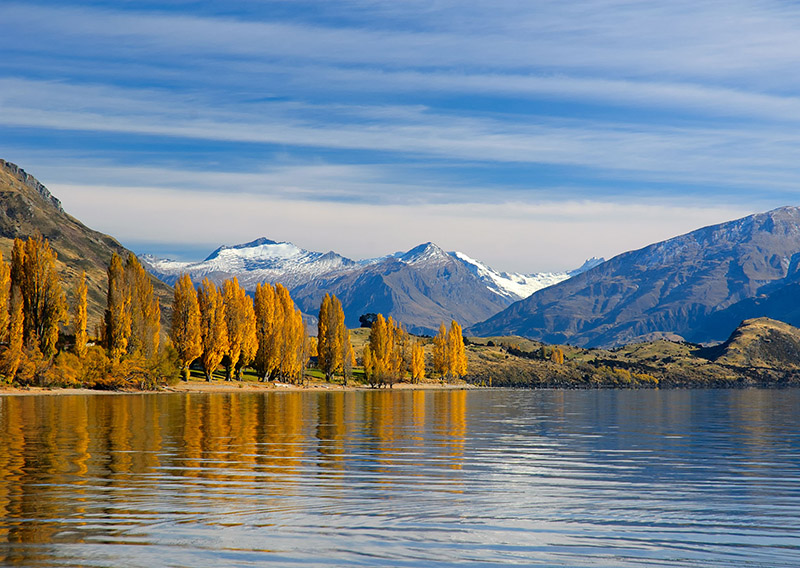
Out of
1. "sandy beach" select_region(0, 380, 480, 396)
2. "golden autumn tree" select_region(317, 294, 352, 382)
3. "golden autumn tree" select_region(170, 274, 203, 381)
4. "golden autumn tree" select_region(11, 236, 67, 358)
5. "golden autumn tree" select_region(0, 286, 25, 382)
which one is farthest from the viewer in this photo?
"golden autumn tree" select_region(317, 294, 352, 382)

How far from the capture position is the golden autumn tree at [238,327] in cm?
14062

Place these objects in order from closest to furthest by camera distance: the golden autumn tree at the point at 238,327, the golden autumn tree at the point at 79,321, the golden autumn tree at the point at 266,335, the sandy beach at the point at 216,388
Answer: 1. the sandy beach at the point at 216,388
2. the golden autumn tree at the point at 79,321
3. the golden autumn tree at the point at 238,327
4. the golden autumn tree at the point at 266,335

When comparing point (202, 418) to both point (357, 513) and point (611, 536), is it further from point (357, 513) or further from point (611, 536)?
point (611, 536)

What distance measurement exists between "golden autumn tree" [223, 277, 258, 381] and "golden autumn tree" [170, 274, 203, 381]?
26.6 ft

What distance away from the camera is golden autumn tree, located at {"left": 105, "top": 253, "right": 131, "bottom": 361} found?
117 m

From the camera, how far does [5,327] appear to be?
104000 mm

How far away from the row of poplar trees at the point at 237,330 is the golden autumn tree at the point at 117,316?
14.2 m

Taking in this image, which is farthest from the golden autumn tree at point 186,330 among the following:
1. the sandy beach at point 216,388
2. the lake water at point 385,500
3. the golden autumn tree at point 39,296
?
the lake water at point 385,500

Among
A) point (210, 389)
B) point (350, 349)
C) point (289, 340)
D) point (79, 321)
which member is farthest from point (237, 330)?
point (350, 349)

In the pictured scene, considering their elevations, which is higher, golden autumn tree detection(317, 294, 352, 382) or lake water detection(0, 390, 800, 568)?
golden autumn tree detection(317, 294, 352, 382)

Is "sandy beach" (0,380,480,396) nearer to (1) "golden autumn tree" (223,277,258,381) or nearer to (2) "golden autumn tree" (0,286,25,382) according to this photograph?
(2) "golden autumn tree" (0,286,25,382)

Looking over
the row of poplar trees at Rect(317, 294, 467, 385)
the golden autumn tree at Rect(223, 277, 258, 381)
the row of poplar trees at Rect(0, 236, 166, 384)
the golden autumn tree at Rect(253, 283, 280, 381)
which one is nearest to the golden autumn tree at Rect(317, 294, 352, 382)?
the row of poplar trees at Rect(317, 294, 467, 385)

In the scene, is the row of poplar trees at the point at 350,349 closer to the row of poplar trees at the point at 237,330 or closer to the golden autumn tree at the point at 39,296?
the row of poplar trees at the point at 237,330

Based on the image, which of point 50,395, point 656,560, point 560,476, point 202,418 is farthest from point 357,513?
point 50,395
